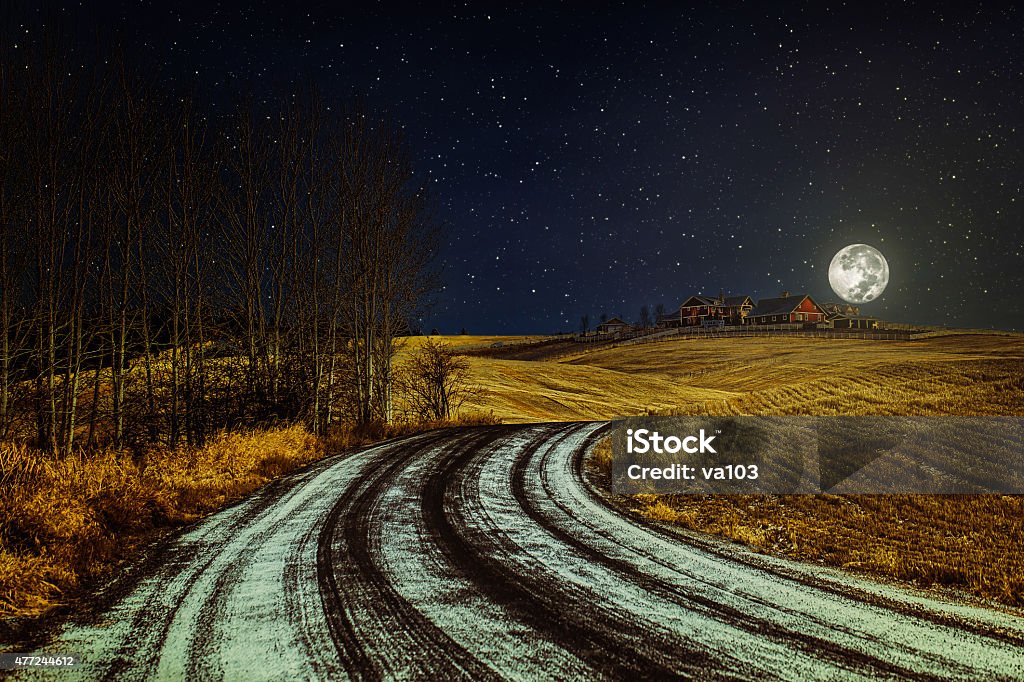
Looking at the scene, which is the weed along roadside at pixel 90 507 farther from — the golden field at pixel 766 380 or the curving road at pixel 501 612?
the golden field at pixel 766 380

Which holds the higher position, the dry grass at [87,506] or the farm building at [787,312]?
the farm building at [787,312]

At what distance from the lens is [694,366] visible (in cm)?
5541

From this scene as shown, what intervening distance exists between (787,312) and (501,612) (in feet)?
307

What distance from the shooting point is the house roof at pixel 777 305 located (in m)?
85.1

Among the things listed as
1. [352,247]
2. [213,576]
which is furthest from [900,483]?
[352,247]

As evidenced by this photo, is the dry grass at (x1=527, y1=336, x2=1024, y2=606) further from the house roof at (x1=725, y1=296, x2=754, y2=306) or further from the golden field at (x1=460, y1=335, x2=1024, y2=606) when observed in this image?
the house roof at (x1=725, y1=296, x2=754, y2=306)

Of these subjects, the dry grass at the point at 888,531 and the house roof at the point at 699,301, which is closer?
the dry grass at the point at 888,531

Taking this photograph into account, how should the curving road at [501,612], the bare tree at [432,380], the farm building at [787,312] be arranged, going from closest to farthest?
the curving road at [501,612]
the bare tree at [432,380]
the farm building at [787,312]

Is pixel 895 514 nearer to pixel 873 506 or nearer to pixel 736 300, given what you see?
pixel 873 506

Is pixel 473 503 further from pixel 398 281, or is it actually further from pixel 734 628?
pixel 398 281

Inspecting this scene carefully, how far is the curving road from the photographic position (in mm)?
3240

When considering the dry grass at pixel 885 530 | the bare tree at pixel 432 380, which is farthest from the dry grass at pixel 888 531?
the bare tree at pixel 432 380

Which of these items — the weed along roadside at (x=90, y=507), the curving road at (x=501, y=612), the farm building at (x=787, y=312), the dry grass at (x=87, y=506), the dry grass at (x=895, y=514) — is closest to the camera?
the curving road at (x=501, y=612)

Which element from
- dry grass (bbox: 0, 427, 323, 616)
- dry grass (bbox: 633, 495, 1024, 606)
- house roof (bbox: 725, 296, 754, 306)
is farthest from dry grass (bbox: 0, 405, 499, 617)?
house roof (bbox: 725, 296, 754, 306)
